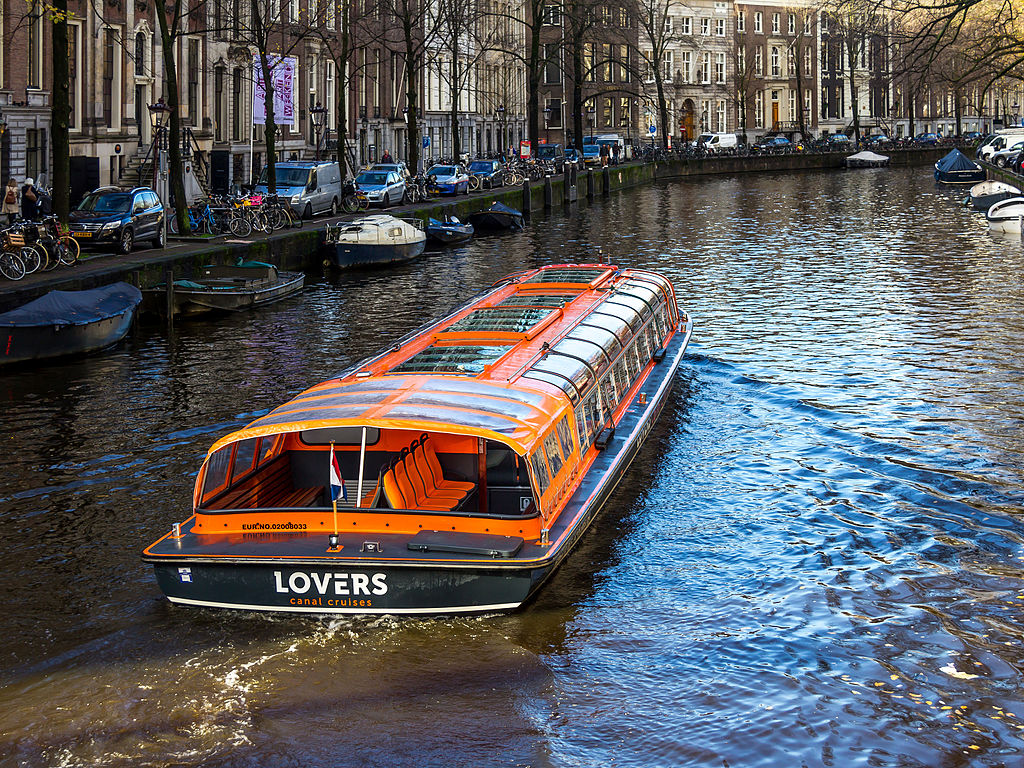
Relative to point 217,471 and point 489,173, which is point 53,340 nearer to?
point 217,471

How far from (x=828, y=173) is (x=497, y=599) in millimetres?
80275

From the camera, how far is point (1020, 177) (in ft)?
176

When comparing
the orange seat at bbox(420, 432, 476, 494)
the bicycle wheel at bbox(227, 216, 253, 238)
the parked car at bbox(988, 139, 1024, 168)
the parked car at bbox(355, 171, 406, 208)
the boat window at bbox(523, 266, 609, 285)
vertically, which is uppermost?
the parked car at bbox(988, 139, 1024, 168)

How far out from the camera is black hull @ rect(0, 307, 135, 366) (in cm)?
2169

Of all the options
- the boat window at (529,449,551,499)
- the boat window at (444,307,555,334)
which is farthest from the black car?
the boat window at (529,449,551,499)

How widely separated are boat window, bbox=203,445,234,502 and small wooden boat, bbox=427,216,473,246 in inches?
1231

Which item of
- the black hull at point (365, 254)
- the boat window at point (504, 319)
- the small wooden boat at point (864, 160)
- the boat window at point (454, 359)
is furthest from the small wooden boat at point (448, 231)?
the small wooden boat at point (864, 160)

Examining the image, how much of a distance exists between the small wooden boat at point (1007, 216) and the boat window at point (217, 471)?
3673 cm

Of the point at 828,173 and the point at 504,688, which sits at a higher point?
the point at 828,173

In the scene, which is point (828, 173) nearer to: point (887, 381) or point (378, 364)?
point (887, 381)

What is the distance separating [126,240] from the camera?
3106 centimetres

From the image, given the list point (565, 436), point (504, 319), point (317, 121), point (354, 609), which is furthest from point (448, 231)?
point (354, 609)

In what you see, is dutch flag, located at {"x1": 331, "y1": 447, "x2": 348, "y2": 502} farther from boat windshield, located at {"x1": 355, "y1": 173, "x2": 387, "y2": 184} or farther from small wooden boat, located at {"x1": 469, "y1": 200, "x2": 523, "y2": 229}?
boat windshield, located at {"x1": 355, "y1": 173, "x2": 387, "y2": 184}

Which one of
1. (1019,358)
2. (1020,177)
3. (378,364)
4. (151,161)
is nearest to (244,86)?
(151,161)
